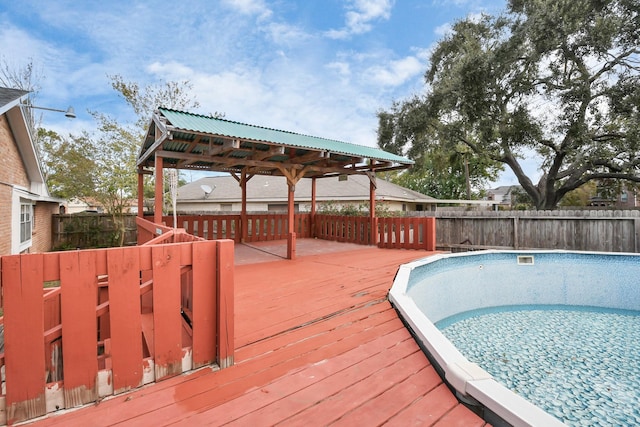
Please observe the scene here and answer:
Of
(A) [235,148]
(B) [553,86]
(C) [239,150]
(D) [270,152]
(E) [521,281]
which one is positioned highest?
(B) [553,86]

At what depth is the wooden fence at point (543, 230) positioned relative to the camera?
8086 mm

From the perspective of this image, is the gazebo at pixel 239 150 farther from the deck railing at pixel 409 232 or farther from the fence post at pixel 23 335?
the fence post at pixel 23 335

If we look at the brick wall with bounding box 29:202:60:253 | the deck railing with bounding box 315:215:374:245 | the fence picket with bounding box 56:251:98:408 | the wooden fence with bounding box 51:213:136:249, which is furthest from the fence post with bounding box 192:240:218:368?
the wooden fence with bounding box 51:213:136:249

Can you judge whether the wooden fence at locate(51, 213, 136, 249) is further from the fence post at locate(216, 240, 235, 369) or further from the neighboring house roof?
the fence post at locate(216, 240, 235, 369)

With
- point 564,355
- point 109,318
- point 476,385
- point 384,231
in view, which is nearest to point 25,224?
point 109,318

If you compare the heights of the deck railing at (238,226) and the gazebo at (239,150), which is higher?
the gazebo at (239,150)

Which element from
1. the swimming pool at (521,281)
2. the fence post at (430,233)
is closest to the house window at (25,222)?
the swimming pool at (521,281)

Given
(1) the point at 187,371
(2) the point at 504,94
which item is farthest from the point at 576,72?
(1) the point at 187,371

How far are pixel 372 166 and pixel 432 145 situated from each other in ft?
37.1

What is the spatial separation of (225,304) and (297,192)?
16893mm

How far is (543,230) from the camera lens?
29.3ft

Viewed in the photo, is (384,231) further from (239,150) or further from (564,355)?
(564,355)

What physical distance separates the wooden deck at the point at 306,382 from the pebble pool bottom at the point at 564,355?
172 centimetres

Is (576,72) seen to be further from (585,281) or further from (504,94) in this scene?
(585,281)
